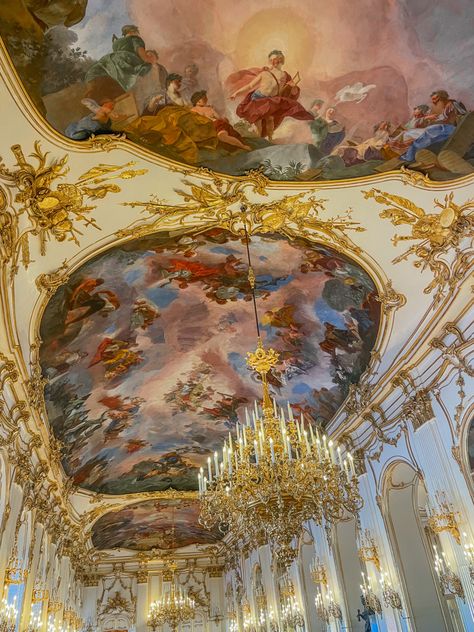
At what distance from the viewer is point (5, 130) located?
20.5 ft

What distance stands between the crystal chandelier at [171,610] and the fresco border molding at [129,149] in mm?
21923

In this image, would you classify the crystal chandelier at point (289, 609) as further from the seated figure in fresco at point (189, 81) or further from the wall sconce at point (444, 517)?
the seated figure in fresco at point (189, 81)

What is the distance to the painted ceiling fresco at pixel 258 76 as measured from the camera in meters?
5.71

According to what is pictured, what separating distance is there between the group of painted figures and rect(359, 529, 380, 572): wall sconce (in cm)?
869

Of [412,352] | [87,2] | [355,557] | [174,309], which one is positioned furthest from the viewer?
[355,557]

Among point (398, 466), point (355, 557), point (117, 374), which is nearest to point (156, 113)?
point (117, 374)

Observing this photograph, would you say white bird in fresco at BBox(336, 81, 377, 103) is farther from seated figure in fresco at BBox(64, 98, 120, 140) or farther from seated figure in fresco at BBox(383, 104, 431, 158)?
seated figure in fresco at BBox(64, 98, 120, 140)

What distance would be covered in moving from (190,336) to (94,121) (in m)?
6.74

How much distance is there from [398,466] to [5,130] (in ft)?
34.4

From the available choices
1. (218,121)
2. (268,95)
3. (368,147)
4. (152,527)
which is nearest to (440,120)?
(368,147)

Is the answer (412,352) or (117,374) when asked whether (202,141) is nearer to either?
(412,352)

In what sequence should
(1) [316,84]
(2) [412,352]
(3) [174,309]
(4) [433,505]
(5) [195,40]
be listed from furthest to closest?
(3) [174,309], (2) [412,352], (4) [433,505], (1) [316,84], (5) [195,40]

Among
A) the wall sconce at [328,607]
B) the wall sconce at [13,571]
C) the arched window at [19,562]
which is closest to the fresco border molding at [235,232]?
the wall sconce at [13,571]

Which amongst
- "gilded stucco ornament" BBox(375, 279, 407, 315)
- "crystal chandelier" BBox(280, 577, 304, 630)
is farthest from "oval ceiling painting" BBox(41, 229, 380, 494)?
"crystal chandelier" BBox(280, 577, 304, 630)
